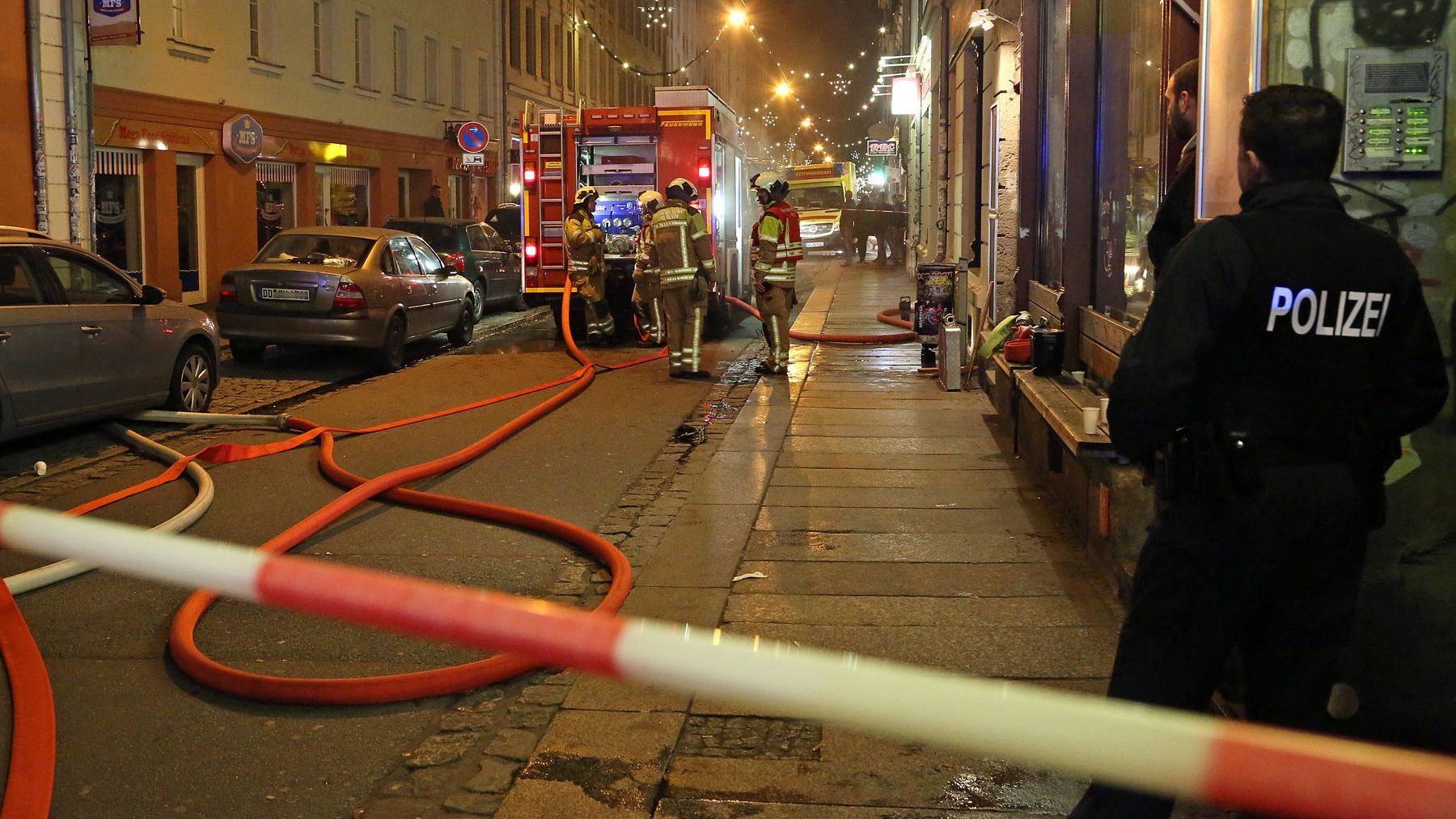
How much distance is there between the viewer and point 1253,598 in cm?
303

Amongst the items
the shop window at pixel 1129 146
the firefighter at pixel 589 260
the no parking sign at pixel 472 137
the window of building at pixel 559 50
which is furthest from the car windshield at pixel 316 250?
the window of building at pixel 559 50

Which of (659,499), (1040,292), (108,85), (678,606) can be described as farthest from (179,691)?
(108,85)

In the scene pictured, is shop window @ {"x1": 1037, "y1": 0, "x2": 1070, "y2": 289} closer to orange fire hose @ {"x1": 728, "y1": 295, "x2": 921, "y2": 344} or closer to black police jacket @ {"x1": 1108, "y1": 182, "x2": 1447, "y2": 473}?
orange fire hose @ {"x1": 728, "y1": 295, "x2": 921, "y2": 344}

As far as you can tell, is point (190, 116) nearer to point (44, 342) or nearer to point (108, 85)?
point (108, 85)

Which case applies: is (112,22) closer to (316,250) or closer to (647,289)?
(316,250)

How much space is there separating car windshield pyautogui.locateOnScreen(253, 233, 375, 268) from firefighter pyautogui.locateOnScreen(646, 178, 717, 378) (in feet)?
10.7

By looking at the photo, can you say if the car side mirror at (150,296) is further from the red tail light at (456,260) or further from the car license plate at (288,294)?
the red tail light at (456,260)

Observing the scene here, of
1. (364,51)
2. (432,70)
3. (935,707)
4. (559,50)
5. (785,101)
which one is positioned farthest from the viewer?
(785,101)

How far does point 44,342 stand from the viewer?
9109 millimetres

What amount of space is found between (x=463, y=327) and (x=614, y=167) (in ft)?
9.65

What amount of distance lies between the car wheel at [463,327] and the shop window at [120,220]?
572 cm

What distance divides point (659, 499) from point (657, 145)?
10.4 m

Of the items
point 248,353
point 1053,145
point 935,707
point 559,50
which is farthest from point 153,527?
point 559,50

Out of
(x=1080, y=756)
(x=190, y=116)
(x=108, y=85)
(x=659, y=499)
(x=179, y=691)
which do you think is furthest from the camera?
(x=190, y=116)
